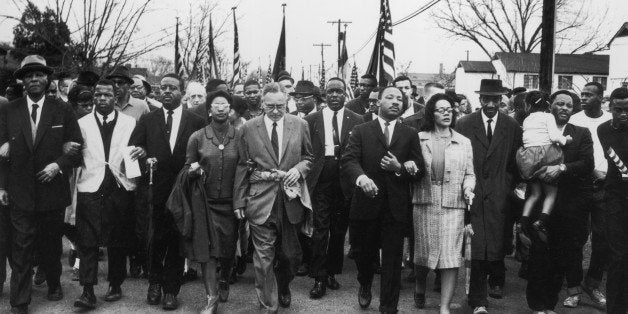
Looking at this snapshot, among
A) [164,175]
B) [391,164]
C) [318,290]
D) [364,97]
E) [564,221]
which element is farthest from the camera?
[364,97]

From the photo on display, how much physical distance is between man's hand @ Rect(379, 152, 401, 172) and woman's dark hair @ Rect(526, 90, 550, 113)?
1859 mm

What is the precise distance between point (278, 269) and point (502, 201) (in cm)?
237

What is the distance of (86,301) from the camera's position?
6.06 meters

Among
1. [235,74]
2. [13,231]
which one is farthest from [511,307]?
[235,74]

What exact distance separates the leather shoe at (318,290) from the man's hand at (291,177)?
1503 millimetres

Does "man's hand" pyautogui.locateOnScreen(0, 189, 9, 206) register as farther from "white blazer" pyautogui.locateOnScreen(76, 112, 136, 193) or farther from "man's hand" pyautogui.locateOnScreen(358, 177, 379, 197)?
"man's hand" pyautogui.locateOnScreen(358, 177, 379, 197)

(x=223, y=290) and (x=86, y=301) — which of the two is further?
(x=223, y=290)

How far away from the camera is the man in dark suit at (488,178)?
241 inches

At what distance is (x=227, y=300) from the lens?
651 cm

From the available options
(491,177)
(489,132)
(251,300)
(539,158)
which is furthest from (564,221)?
(251,300)

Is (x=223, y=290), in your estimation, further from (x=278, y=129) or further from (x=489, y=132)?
(x=489, y=132)

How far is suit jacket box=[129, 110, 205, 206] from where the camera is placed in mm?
6355

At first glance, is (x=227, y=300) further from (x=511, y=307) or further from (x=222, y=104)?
(x=511, y=307)

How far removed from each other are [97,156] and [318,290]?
9.10ft
